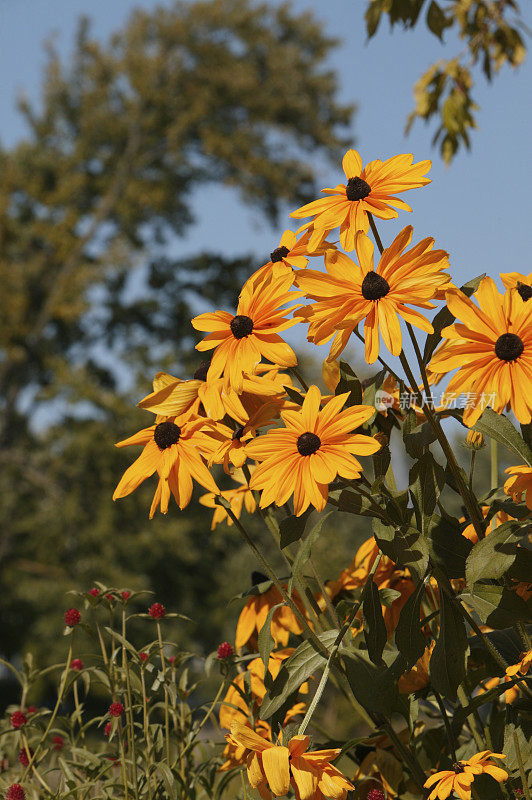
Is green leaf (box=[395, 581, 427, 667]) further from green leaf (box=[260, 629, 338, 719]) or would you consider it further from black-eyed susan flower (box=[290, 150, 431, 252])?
black-eyed susan flower (box=[290, 150, 431, 252])

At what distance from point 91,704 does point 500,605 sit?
16.7 meters

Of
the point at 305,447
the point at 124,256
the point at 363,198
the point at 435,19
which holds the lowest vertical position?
the point at 305,447

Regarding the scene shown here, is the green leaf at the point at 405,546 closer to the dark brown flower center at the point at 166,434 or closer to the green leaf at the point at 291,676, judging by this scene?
the green leaf at the point at 291,676

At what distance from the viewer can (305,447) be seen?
99cm

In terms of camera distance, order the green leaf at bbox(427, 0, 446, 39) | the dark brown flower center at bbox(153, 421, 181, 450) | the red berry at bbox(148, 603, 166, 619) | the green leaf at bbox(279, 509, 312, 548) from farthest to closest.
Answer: the green leaf at bbox(427, 0, 446, 39)
the red berry at bbox(148, 603, 166, 619)
the dark brown flower center at bbox(153, 421, 181, 450)
the green leaf at bbox(279, 509, 312, 548)

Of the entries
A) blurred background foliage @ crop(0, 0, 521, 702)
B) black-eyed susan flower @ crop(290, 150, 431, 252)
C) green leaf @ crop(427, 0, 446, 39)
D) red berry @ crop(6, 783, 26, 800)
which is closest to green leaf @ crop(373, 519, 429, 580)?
black-eyed susan flower @ crop(290, 150, 431, 252)

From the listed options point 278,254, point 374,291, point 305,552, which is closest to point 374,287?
point 374,291

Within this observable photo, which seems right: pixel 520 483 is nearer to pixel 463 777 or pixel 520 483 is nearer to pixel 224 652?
pixel 463 777

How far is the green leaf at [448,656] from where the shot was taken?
41.6 inches

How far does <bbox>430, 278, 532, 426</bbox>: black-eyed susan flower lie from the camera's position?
934 millimetres

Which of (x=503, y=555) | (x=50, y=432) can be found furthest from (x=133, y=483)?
(x=50, y=432)

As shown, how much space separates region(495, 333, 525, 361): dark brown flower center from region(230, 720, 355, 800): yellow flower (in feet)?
1.76

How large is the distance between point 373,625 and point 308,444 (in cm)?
29

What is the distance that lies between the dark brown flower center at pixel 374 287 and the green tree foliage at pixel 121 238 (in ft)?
40.4
